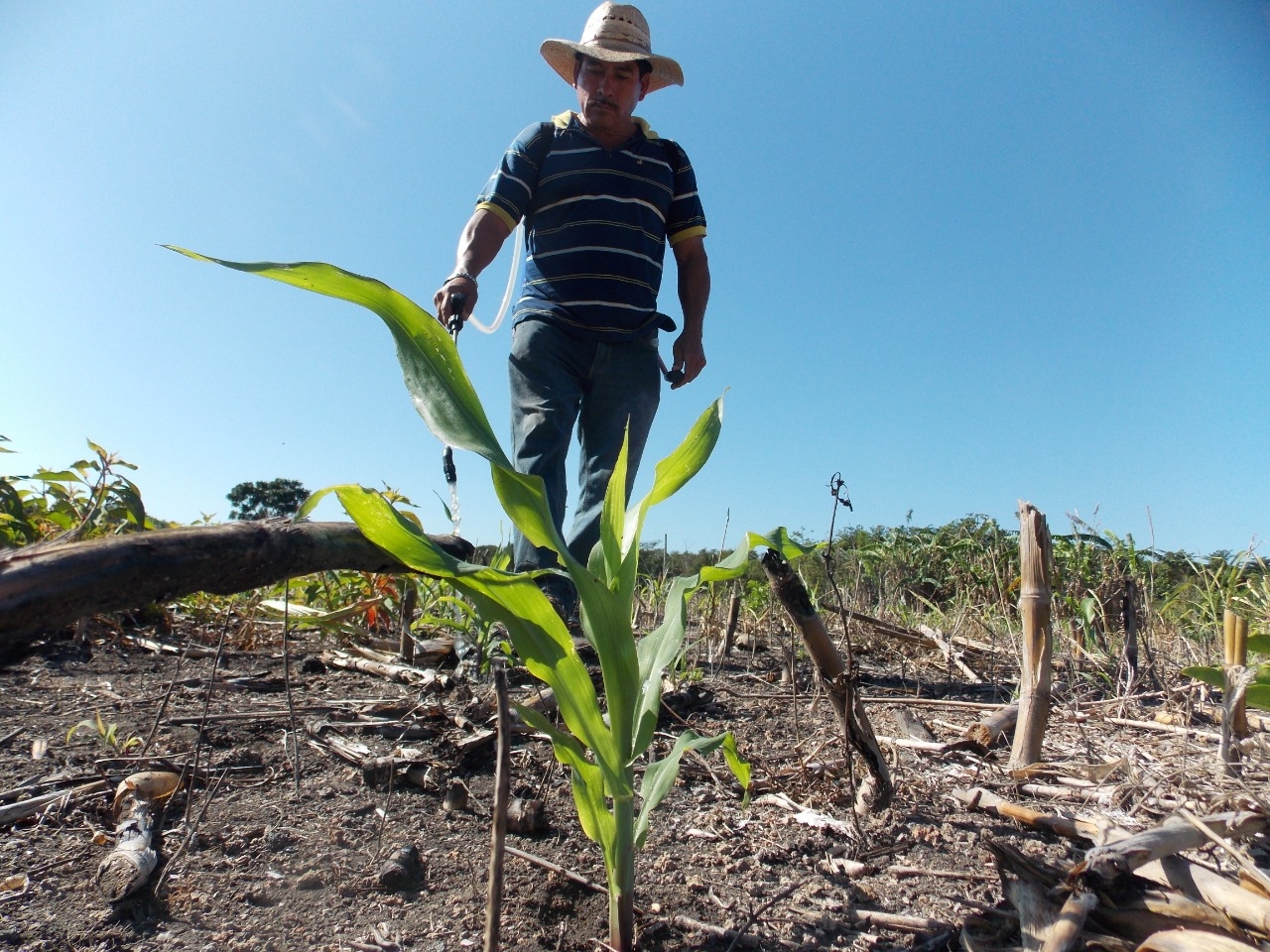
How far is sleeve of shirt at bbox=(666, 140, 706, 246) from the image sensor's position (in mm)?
3033

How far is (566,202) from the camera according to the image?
2.76 meters

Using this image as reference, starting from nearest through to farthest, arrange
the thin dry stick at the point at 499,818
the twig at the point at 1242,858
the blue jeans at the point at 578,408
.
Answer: the thin dry stick at the point at 499,818 → the twig at the point at 1242,858 → the blue jeans at the point at 578,408

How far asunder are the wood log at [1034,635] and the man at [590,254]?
1384 mm

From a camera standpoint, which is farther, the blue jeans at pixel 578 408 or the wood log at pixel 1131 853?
the blue jeans at pixel 578 408

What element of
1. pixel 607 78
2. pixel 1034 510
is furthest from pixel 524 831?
pixel 607 78

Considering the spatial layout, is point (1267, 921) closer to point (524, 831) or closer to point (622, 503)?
point (622, 503)

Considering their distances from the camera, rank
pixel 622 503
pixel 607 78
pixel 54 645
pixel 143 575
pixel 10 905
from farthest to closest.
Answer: pixel 607 78 → pixel 54 645 → pixel 622 503 → pixel 10 905 → pixel 143 575

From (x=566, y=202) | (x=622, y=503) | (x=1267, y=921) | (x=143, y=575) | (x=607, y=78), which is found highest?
(x=607, y=78)

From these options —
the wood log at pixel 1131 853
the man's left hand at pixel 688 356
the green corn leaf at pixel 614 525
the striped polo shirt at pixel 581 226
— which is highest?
the striped polo shirt at pixel 581 226

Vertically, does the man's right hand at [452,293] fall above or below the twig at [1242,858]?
above

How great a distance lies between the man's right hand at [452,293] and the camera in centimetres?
224

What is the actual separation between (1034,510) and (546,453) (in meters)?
1.48

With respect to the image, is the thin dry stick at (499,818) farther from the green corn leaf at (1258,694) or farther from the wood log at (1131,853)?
the green corn leaf at (1258,694)

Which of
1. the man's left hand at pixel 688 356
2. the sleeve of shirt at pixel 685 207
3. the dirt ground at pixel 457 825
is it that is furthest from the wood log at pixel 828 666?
the sleeve of shirt at pixel 685 207
